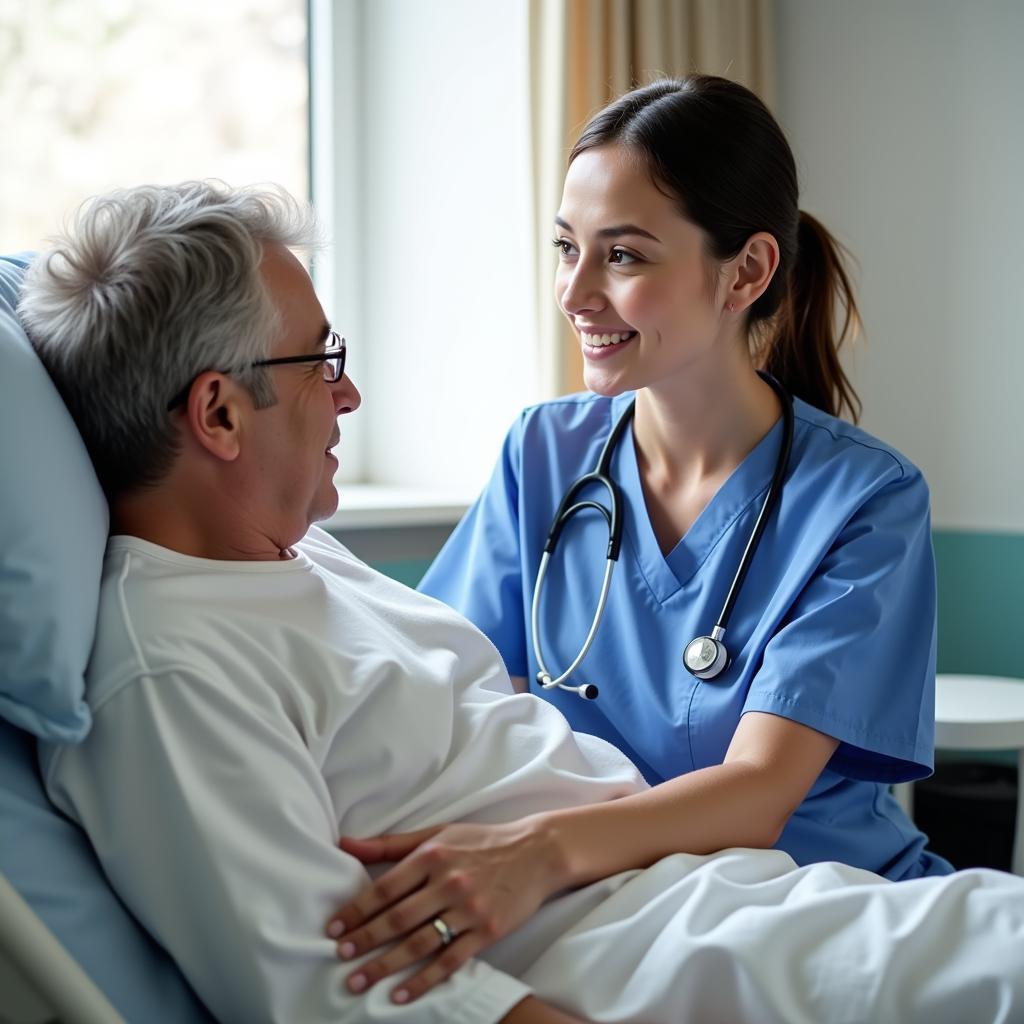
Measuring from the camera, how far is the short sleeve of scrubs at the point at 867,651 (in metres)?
1.34

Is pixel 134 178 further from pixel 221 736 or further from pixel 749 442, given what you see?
pixel 221 736

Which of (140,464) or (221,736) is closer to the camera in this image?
(221,736)

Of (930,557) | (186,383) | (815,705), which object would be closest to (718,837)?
(815,705)

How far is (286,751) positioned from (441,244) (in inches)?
73.7

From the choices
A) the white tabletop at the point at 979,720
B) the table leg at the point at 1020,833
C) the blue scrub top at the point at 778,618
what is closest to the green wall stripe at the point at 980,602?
the white tabletop at the point at 979,720

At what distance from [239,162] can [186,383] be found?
65.0 inches

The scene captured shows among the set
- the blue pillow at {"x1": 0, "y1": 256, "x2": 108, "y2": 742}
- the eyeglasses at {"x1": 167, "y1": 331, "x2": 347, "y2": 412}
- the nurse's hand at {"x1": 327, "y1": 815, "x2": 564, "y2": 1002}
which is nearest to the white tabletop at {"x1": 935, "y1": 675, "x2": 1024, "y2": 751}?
the nurse's hand at {"x1": 327, "y1": 815, "x2": 564, "y2": 1002}

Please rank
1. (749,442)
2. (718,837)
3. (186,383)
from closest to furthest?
1. (186,383)
2. (718,837)
3. (749,442)

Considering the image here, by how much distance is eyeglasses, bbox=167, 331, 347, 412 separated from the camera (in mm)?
1087

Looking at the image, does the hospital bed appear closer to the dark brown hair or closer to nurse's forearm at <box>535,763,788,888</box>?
nurse's forearm at <box>535,763,788,888</box>

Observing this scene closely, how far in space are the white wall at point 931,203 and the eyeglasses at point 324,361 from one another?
68.4 inches

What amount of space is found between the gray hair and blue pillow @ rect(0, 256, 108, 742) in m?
0.04

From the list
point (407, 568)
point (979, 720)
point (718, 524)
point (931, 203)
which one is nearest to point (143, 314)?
point (718, 524)

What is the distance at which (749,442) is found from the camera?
159 cm
